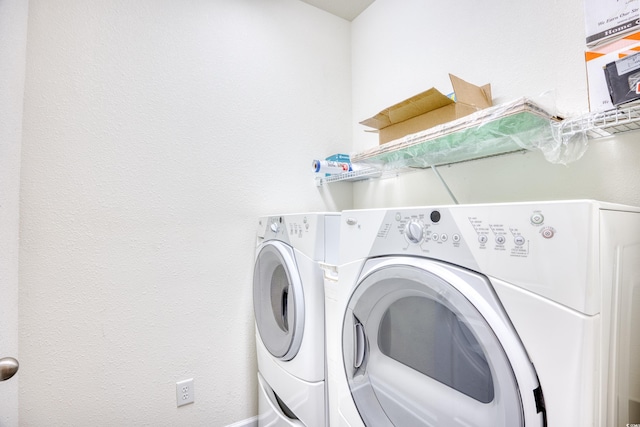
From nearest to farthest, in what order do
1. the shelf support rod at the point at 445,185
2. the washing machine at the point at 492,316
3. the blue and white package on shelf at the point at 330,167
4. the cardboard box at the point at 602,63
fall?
the washing machine at the point at 492,316 → the cardboard box at the point at 602,63 → the shelf support rod at the point at 445,185 → the blue and white package on shelf at the point at 330,167

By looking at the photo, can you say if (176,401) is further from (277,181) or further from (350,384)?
(277,181)

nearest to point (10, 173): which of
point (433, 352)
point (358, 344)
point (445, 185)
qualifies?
point (358, 344)

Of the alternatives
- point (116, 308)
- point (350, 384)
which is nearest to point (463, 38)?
point (350, 384)

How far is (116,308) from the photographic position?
141 centimetres

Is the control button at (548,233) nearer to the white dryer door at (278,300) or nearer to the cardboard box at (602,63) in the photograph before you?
the cardboard box at (602,63)

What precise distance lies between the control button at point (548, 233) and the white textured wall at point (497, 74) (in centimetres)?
52

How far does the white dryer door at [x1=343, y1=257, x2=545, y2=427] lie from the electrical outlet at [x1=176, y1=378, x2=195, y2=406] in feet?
3.41

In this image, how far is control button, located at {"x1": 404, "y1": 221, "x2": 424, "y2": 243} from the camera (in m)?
0.79

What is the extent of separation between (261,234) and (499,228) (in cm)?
124

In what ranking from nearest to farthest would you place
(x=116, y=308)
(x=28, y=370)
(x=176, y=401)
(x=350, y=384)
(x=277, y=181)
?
(x=350, y=384) → (x=28, y=370) → (x=116, y=308) → (x=176, y=401) → (x=277, y=181)

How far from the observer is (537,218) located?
59 centimetres

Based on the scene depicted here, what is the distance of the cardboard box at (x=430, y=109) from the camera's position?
1.08m

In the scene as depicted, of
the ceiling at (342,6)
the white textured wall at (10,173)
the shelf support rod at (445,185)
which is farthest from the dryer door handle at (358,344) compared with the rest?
the ceiling at (342,6)

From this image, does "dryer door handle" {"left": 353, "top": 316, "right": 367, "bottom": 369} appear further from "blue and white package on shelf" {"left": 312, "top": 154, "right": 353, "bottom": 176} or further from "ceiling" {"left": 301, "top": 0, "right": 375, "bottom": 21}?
"ceiling" {"left": 301, "top": 0, "right": 375, "bottom": 21}
